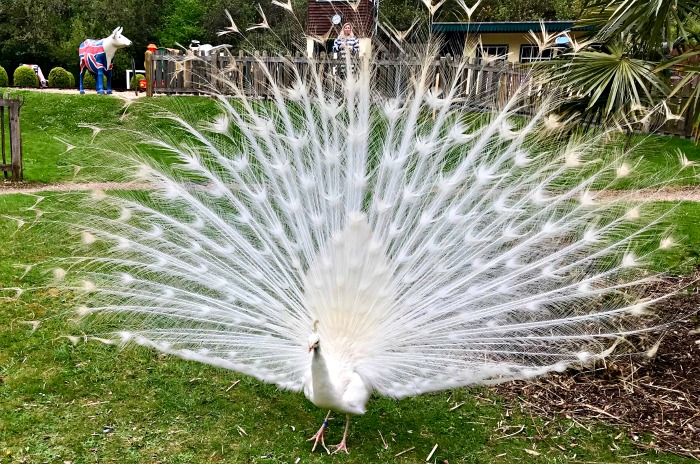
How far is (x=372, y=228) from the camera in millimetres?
4152

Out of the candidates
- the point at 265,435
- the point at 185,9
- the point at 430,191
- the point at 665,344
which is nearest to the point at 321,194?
the point at 430,191

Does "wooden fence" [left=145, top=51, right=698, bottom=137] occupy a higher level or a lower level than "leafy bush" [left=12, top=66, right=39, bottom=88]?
lower

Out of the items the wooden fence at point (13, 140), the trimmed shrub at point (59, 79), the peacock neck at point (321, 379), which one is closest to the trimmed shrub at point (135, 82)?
the trimmed shrub at point (59, 79)

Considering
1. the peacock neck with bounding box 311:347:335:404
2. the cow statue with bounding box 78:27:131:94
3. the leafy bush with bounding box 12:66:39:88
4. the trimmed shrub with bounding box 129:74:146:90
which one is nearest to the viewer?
the peacock neck with bounding box 311:347:335:404

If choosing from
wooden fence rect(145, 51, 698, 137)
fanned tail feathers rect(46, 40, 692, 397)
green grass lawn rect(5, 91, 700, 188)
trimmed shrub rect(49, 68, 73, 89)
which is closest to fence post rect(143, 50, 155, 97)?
green grass lawn rect(5, 91, 700, 188)

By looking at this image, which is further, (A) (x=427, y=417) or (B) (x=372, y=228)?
(A) (x=427, y=417)

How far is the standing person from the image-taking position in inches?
168

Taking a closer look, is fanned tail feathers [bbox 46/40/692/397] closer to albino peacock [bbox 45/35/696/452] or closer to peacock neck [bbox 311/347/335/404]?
albino peacock [bbox 45/35/696/452]

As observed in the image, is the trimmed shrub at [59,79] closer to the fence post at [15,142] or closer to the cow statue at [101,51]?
the cow statue at [101,51]

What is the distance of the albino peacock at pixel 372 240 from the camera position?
4.03 m

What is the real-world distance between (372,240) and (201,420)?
5.64 ft

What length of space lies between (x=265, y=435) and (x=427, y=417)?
1.18 m

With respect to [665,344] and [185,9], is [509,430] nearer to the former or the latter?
[665,344]

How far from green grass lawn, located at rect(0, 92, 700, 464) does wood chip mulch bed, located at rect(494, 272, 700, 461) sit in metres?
0.13
